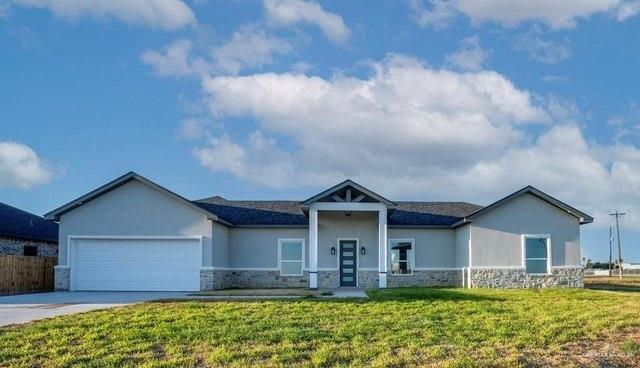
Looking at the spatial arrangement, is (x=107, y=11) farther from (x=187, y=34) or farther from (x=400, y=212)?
(x=400, y=212)

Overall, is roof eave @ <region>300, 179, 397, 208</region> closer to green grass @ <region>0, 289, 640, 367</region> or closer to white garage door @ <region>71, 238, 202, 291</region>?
white garage door @ <region>71, 238, 202, 291</region>

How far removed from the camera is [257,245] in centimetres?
2811

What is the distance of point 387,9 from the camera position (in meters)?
17.9

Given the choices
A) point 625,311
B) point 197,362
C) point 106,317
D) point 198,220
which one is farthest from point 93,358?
point 198,220

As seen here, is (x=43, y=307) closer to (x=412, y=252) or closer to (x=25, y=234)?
(x=25, y=234)

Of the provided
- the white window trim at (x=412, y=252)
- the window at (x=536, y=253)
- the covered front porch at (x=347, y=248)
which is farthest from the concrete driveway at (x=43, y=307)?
the window at (x=536, y=253)

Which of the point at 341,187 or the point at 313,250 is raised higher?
the point at 341,187

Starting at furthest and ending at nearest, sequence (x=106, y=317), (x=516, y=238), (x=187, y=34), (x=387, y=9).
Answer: (x=516, y=238) < (x=187, y=34) < (x=387, y=9) < (x=106, y=317)

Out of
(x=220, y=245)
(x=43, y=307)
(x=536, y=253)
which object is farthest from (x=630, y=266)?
(x=43, y=307)

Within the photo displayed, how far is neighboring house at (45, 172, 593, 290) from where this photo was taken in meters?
24.8

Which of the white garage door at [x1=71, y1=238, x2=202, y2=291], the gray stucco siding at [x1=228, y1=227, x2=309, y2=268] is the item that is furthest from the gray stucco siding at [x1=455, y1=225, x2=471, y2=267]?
the white garage door at [x1=71, y1=238, x2=202, y2=291]

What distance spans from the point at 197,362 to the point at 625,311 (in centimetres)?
1047

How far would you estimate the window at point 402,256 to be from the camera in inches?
1115

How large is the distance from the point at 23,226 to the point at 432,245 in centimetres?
1821
